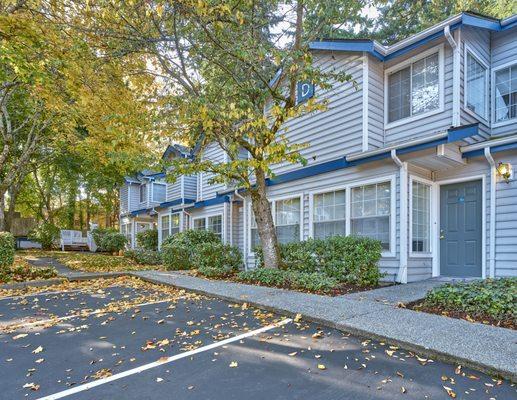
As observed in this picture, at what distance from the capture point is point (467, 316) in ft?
15.9

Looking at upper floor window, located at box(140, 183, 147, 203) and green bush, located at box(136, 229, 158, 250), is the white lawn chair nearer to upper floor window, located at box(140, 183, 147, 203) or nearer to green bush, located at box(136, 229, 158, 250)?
upper floor window, located at box(140, 183, 147, 203)

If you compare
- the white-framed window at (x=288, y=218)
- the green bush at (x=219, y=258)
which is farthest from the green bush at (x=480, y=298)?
the green bush at (x=219, y=258)

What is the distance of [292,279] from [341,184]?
9.86 feet

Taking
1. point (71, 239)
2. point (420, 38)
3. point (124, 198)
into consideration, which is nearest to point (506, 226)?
point (420, 38)

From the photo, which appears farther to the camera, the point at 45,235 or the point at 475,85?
the point at 45,235

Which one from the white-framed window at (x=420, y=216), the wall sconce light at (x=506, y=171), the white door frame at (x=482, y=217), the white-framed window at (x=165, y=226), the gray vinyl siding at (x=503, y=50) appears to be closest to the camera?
the wall sconce light at (x=506, y=171)

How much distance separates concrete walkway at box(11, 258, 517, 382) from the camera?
3.43 meters

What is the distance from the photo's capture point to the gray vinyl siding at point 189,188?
1742 centimetres

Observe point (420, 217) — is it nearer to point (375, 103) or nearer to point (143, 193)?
point (375, 103)

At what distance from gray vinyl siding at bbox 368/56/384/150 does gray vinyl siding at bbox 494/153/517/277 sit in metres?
2.67

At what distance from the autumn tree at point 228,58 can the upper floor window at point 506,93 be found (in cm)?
385

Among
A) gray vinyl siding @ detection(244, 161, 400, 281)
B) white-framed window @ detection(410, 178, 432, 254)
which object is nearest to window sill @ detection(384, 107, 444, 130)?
gray vinyl siding @ detection(244, 161, 400, 281)

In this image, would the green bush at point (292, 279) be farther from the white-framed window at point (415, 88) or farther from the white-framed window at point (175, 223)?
the white-framed window at point (175, 223)

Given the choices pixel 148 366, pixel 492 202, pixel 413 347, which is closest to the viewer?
pixel 148 366
